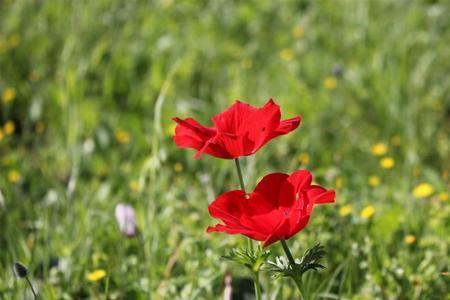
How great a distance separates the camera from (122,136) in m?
2.48

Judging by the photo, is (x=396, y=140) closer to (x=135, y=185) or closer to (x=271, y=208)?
(x=135, y=185)

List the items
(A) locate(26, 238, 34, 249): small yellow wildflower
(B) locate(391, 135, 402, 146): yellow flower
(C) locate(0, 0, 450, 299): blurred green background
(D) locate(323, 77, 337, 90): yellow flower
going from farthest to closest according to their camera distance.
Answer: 1. (D) locate(323, 77, 337, 90): yellow flower
2. (B) locate(391, 135, 402, 146): yellow flower
3. (A) locate(26, 238, 34, 249): small yellow wildflower
4. (C) locate(0, 0, 450, 299): blurred green background

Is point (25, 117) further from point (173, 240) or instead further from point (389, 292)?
point (389, 292)

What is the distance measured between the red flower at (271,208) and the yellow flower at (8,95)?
6.11 ft

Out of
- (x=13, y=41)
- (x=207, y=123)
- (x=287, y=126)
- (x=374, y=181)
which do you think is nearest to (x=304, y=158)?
(x=374, y=181)

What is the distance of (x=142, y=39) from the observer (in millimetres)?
3145

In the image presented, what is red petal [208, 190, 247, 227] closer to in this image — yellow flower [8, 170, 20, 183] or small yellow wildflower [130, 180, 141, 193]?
small yellow wildflower [130, 180, 141, 193]

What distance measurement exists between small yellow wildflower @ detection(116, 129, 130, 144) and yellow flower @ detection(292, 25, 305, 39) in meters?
1.07

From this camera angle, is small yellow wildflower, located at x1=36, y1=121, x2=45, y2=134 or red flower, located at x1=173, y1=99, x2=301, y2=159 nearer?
red flower, located at x1=173, y1=99, x2=301, y2=159

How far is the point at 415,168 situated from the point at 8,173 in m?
1.33

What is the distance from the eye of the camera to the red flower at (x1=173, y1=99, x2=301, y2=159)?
1026 millimetres

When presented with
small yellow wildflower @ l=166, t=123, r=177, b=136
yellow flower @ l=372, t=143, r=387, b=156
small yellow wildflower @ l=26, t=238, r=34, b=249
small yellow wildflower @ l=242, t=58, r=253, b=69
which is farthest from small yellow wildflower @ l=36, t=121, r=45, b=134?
yellow flower @ l=372, t=143, r=387, b=156

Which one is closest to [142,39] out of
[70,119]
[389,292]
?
[70,119]

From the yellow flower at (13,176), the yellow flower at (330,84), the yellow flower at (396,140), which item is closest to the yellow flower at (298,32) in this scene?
the yellow flower at (330,84)
